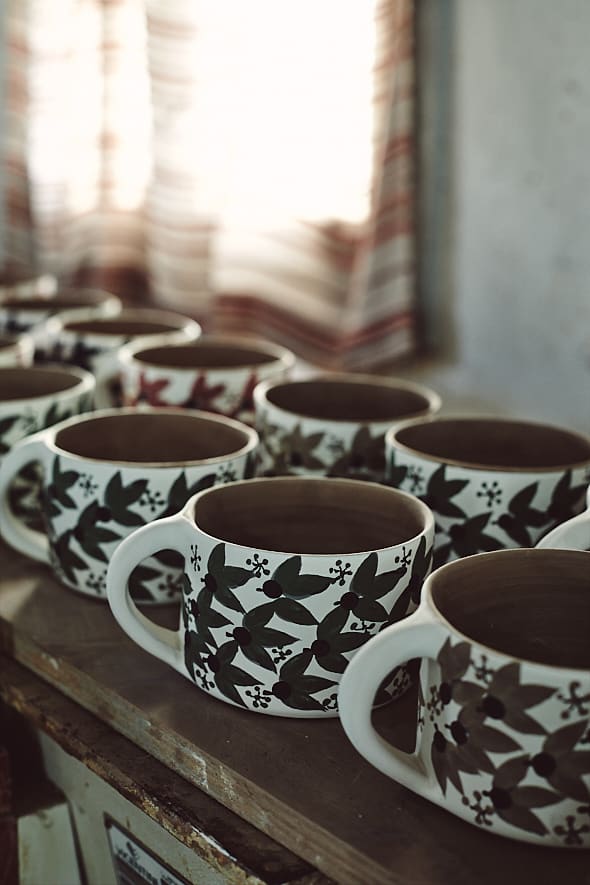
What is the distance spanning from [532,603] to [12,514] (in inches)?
17.1

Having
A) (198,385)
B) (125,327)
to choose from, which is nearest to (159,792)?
(198,385)

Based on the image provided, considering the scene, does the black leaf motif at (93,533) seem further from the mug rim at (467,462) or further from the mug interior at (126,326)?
the mug interior at (126,326)

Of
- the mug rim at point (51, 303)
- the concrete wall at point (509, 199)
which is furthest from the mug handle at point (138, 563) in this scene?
the concrete wall at point (509, 199)

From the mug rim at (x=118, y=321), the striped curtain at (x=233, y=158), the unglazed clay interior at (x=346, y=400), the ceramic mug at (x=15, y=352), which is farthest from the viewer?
the striped curtain at (x=233, y=158)

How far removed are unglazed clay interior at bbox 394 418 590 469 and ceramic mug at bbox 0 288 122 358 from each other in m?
0.53

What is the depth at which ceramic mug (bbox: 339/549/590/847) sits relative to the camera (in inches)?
18.1

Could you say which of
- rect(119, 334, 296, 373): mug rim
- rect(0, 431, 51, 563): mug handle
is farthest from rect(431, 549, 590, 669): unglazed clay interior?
rect(119, 334, 296, 373): mug rim

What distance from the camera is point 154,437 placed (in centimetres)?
85

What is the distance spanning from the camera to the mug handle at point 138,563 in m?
0.61

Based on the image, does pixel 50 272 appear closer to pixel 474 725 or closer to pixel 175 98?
pixel 175 98

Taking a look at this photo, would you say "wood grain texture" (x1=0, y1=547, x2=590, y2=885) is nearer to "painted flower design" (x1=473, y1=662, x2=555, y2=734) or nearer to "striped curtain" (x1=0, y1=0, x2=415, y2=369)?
"painted flower design" (x1=473, y1=662, x2=555, y2=734)

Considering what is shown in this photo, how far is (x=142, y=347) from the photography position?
1.04 metres

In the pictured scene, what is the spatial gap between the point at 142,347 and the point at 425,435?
0.35 m

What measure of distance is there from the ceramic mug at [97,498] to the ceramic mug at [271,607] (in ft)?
0.23
